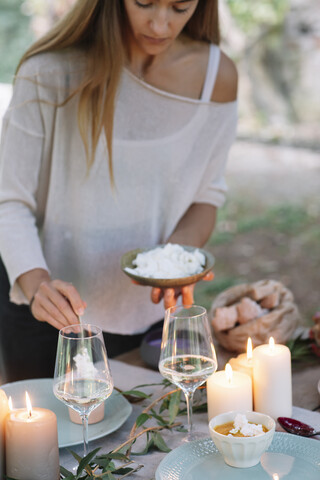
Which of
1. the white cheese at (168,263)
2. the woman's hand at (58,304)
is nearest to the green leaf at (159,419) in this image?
the woman's hand at (58,304)

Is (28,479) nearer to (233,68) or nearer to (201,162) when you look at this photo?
(201,162)

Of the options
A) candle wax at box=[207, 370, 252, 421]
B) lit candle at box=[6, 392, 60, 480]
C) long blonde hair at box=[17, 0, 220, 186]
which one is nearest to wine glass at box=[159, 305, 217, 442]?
candle wax at box=[207, 370, 252, 421]

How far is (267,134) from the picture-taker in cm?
612

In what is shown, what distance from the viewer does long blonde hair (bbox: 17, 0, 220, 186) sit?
1.60 m

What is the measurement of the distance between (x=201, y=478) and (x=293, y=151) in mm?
5232

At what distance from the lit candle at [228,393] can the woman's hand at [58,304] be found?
31cm

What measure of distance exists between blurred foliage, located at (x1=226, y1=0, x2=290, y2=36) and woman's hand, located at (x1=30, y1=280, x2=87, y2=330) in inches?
199

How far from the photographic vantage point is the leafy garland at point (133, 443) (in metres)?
0.99

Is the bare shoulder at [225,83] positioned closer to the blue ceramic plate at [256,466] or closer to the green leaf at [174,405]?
the green leaf at [174,405]

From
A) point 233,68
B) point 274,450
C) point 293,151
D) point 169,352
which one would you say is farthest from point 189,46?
point 293,151

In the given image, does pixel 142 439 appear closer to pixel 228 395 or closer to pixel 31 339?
pixel 228 395

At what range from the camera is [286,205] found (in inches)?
224

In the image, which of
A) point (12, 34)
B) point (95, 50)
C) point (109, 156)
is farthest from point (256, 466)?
point (12, 34)

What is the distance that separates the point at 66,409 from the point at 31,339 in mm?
568
